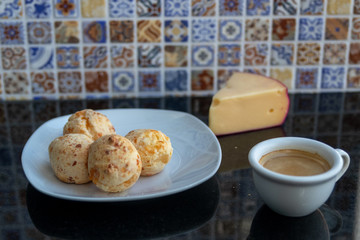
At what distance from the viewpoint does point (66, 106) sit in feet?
3.73

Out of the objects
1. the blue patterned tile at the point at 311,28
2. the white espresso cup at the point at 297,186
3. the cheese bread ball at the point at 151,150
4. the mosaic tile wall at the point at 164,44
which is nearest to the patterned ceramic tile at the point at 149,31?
the mosaic tile wall at the point at 164,44

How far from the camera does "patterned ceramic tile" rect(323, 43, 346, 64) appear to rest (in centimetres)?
119

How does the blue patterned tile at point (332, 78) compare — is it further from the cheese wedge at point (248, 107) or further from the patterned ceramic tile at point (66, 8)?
the patterned ceramic tile at point (66, 8)

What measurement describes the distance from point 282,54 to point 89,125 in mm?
565

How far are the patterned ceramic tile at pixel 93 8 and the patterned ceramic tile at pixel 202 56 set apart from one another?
0.75 feet

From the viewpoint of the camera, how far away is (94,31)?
113 centimetres

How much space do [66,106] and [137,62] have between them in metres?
0.19

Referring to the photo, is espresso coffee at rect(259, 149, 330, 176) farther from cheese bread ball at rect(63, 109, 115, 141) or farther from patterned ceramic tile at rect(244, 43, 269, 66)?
patterned ceramic tile at rect(244, 43, 269, 66)

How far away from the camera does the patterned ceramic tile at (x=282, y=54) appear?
1.17 m

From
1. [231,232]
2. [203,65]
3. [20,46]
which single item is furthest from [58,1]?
[231,232]

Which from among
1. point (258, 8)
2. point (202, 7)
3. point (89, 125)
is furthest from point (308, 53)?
point (89, 125)

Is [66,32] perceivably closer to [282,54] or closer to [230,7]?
[230,7]

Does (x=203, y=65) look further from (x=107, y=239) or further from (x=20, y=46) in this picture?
(x=107, y=239)

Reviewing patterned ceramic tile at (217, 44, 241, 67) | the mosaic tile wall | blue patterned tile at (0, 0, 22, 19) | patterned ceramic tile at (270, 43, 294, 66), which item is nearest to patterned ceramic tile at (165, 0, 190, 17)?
the mosaic tile wall
